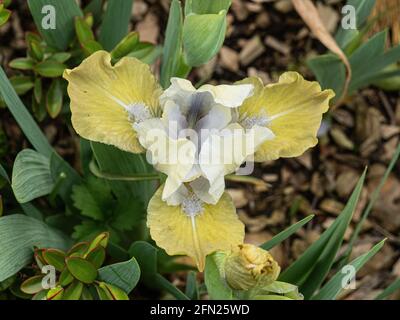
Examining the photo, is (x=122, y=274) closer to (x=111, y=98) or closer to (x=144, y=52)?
(x=111, y=98)

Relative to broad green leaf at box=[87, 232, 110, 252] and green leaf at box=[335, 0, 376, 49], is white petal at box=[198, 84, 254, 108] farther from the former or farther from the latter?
green leaf at box=[335, 0, 376, 49]

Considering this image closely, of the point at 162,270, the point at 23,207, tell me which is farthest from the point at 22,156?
the point at 162,270

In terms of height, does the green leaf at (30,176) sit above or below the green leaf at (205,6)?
below

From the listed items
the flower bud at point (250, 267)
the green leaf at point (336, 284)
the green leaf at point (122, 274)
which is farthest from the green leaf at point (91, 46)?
the green leaf at point (336, 284)

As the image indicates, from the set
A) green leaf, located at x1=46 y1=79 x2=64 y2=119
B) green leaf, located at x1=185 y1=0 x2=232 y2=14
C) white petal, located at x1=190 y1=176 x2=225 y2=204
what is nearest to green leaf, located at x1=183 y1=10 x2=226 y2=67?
green leaf, located at x1=185 y1=0 x2=232 y2=14

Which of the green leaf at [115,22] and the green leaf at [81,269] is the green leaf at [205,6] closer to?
the green leaf at [115,22]
